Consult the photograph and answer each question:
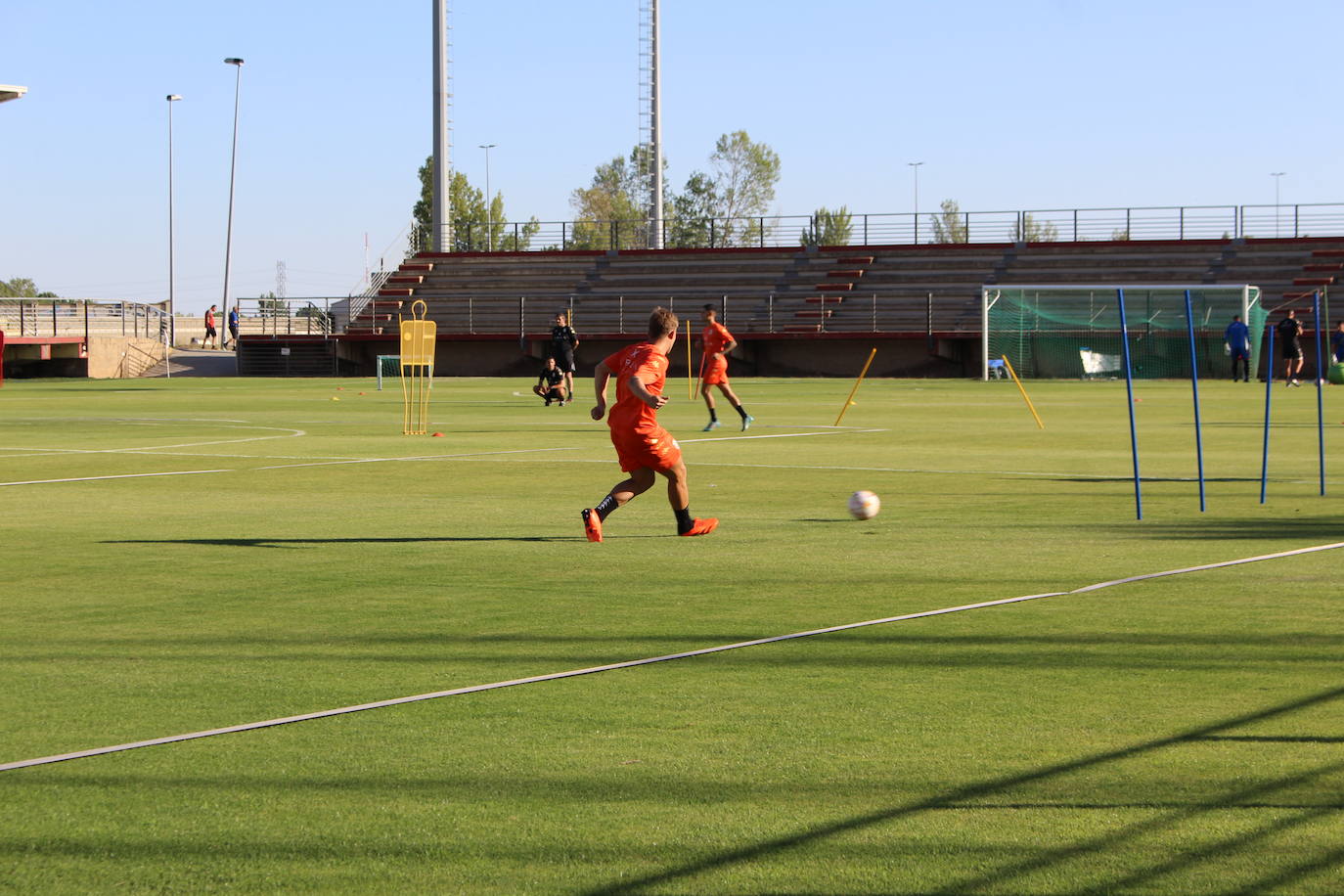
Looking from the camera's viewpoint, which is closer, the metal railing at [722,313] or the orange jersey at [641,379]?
the orange jersey at [641,379]

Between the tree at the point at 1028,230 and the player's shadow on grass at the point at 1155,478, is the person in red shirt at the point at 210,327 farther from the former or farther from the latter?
the player's shadow on grass at the point at 1155,478

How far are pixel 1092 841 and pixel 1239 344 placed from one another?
48504 mm

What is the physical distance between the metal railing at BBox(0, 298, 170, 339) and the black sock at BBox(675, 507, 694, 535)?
5285 cm

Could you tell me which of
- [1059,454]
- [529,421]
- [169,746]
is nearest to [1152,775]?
[169,746]

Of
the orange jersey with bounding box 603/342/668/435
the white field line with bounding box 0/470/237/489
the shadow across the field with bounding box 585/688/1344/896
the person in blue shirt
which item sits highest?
the person in blue shirt

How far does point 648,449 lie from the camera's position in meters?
12.1

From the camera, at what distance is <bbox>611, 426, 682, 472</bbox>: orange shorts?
39.6 feet

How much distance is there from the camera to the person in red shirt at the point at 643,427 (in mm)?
11945

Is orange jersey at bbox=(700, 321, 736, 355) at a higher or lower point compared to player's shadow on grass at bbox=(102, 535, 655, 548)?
higher

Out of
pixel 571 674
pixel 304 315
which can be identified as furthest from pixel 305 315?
pixel 571 674

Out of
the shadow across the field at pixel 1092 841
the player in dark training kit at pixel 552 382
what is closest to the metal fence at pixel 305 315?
the player in dark training kit at pixel 552 382

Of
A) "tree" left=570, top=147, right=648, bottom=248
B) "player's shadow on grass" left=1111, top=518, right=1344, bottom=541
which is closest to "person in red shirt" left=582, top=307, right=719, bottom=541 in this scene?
"player's shadow on grass" left=1111, top=518, right=1344, bottom=541

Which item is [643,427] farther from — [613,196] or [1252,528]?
Answer: [613,196]

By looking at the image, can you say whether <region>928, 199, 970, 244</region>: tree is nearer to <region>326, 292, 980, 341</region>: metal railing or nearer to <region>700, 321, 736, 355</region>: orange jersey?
<region>326, 292, 980, 341</region>: metal railing
